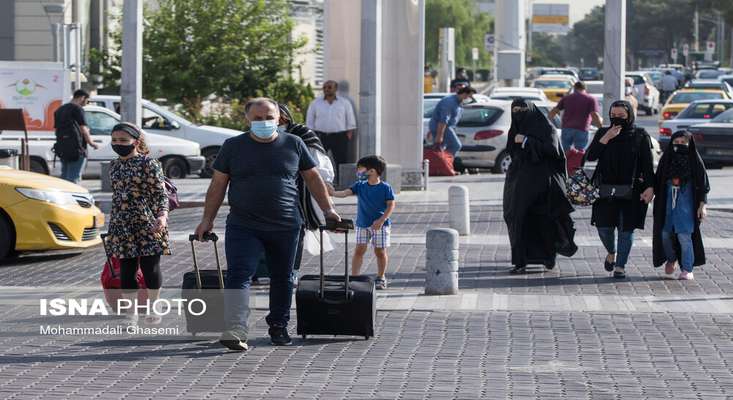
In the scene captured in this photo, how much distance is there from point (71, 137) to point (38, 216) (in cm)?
529

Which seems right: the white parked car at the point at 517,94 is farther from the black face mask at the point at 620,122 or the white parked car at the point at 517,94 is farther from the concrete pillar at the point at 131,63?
the black face mask at the point at 620,122

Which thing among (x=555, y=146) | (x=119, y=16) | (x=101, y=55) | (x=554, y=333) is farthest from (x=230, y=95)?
(x=554, y=333)

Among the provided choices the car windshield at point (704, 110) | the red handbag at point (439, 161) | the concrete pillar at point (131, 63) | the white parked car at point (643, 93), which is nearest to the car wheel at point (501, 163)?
the red handbag at point (439, 161)

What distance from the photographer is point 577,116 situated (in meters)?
24.2

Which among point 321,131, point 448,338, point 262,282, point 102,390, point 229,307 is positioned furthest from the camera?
point 321,131

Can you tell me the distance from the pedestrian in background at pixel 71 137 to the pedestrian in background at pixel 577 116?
24.9 ft

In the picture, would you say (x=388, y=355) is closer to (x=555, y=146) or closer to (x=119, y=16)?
(x=555, y=146)

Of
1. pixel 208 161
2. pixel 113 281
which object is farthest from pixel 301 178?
pixel 208 161

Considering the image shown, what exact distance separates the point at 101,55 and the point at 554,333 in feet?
94.9

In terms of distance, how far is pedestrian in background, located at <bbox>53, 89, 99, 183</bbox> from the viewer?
791 inches

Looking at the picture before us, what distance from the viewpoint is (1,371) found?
30.6 feet

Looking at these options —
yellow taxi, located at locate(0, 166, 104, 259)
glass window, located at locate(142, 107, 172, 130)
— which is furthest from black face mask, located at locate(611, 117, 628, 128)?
glass window, located at locate(142, 107, 172, 130)

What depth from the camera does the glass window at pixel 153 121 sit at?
91.2 ft

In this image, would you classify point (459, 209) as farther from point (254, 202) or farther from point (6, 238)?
point (254, 202)
